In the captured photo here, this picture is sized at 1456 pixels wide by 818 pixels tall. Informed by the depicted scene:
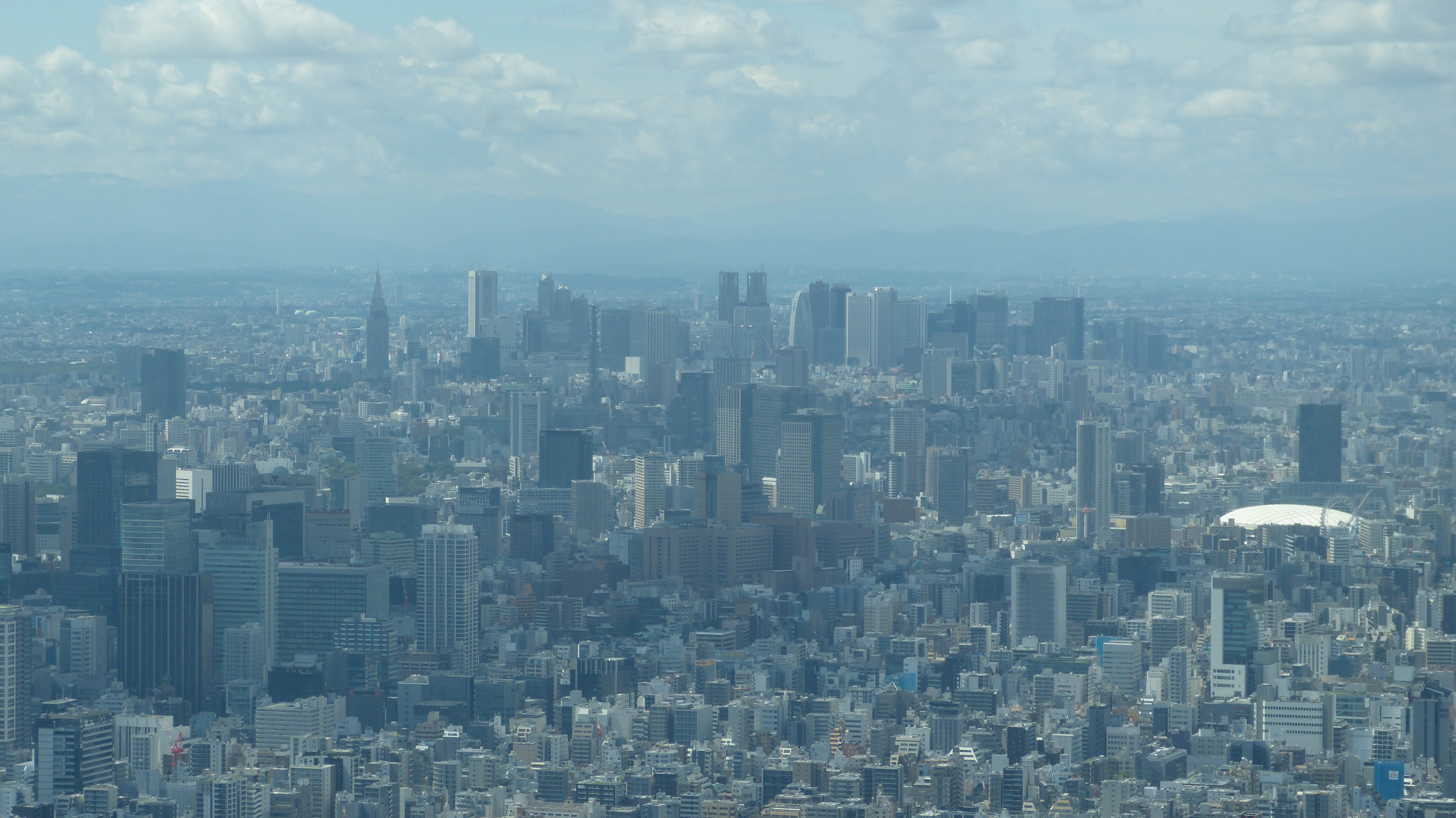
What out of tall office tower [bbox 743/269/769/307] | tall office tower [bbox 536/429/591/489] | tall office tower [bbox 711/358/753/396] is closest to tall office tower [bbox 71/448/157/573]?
tall office tower [bbox 536/429/591/489]

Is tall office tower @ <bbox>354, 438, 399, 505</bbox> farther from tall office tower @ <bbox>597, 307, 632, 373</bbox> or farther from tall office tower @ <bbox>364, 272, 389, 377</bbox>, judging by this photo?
tall office tower @ <bbox>597, 307, 632, 373</bbox>

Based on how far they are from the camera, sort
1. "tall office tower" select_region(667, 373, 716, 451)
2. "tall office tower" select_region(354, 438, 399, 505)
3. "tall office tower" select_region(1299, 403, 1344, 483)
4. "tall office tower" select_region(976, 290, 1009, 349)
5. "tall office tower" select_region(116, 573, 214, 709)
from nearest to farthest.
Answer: "tall office tower" select_region(116, 573, 214, 709) < "tall office tower" select_region(1299, 403, 1344, 483) < "tall office tower" select_region(354, 438, 399, 505) < "tall office tower" select_region(667, 373, 716, 451) < "tall office tower" select_region(976, 290, 1009, 349)

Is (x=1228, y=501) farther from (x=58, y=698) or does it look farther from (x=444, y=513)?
(x=58, y=698)

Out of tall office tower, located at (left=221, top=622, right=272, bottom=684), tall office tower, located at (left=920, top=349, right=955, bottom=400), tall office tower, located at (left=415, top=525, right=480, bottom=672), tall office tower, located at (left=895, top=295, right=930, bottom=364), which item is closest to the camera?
tall office tower, located at (left=221, top=622, right=272, bottom=684)

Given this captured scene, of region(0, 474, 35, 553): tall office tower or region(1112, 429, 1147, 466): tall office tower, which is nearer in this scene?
region(0, 474, 35, 553): tall office tower

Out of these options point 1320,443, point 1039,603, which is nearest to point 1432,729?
point 1039,603

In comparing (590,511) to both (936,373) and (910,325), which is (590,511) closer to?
(936,373)

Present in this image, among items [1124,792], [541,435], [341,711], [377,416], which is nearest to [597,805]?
[1124,792]

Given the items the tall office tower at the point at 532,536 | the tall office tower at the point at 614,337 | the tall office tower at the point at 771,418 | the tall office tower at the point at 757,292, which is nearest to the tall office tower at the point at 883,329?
the tall office tower at the point at 757,292
